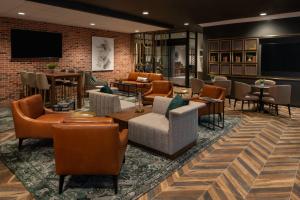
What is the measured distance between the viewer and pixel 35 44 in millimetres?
8250

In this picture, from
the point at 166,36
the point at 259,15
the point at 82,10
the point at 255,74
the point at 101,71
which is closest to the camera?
the point at 82,10

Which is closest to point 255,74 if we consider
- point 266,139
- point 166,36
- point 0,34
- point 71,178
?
point 266,139

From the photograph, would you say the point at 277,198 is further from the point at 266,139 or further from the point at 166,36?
the point at 166,36

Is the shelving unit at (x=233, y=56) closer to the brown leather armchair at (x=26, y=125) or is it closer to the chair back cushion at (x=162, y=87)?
the chair back cushion at (x=162, y=87)

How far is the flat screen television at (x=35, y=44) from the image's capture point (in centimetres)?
779

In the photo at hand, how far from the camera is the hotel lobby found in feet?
9.05

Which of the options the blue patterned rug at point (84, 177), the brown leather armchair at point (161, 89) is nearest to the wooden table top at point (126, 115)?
the blue patterned rug at point (84, 177)

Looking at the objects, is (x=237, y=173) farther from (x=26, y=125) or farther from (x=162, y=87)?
(x=162, y=87)

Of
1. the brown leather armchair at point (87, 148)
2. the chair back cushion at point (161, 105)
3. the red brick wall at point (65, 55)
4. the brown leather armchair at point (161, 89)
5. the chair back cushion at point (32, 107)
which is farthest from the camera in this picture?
the red brick wall at point (65, 55)

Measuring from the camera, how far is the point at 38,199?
2570 millimetres

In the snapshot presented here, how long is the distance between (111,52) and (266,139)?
7.91m

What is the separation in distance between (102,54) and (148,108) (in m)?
6.17

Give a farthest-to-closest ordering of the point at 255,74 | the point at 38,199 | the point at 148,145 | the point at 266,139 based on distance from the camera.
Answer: the point at 255,74
the point at 266,139
the point at 148,145
the point at 38,199

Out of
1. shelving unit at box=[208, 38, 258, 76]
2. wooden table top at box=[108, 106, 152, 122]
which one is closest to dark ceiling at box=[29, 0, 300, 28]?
shelving unit at box=[208, 38, 258, 76]
